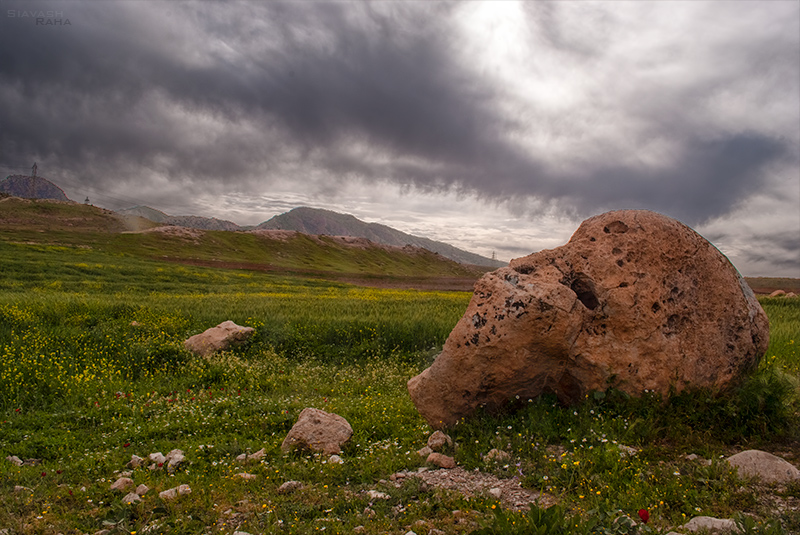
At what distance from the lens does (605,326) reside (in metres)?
8.16

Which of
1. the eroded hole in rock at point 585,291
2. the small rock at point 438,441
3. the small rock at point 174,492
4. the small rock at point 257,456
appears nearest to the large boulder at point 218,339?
the small rock at point 257,456

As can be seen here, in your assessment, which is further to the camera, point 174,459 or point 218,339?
point 218,339

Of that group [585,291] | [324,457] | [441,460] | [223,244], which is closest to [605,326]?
[585,291]

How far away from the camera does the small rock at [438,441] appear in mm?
7602

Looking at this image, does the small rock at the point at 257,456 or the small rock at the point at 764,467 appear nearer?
the small rock at the point at 764,467

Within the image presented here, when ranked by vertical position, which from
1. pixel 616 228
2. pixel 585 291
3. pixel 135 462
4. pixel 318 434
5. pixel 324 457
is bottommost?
pixel 135 462

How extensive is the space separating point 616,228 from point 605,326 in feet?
6.41

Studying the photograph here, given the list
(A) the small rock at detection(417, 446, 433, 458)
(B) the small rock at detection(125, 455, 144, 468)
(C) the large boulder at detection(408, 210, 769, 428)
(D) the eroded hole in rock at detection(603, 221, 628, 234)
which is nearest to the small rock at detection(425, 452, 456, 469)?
(A) the small rock at detection(417, 446, 433, 458)

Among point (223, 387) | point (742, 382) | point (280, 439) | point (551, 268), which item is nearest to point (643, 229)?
point (551, 268)

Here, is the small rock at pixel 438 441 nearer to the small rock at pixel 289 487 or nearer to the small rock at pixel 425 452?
the small rock at pixel 425 452

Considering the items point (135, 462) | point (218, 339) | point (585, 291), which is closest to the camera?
point (135, 462)

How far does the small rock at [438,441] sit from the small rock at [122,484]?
461 cm

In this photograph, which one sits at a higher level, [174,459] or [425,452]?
[425,452]

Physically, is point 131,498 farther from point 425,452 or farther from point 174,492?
point 425,452
